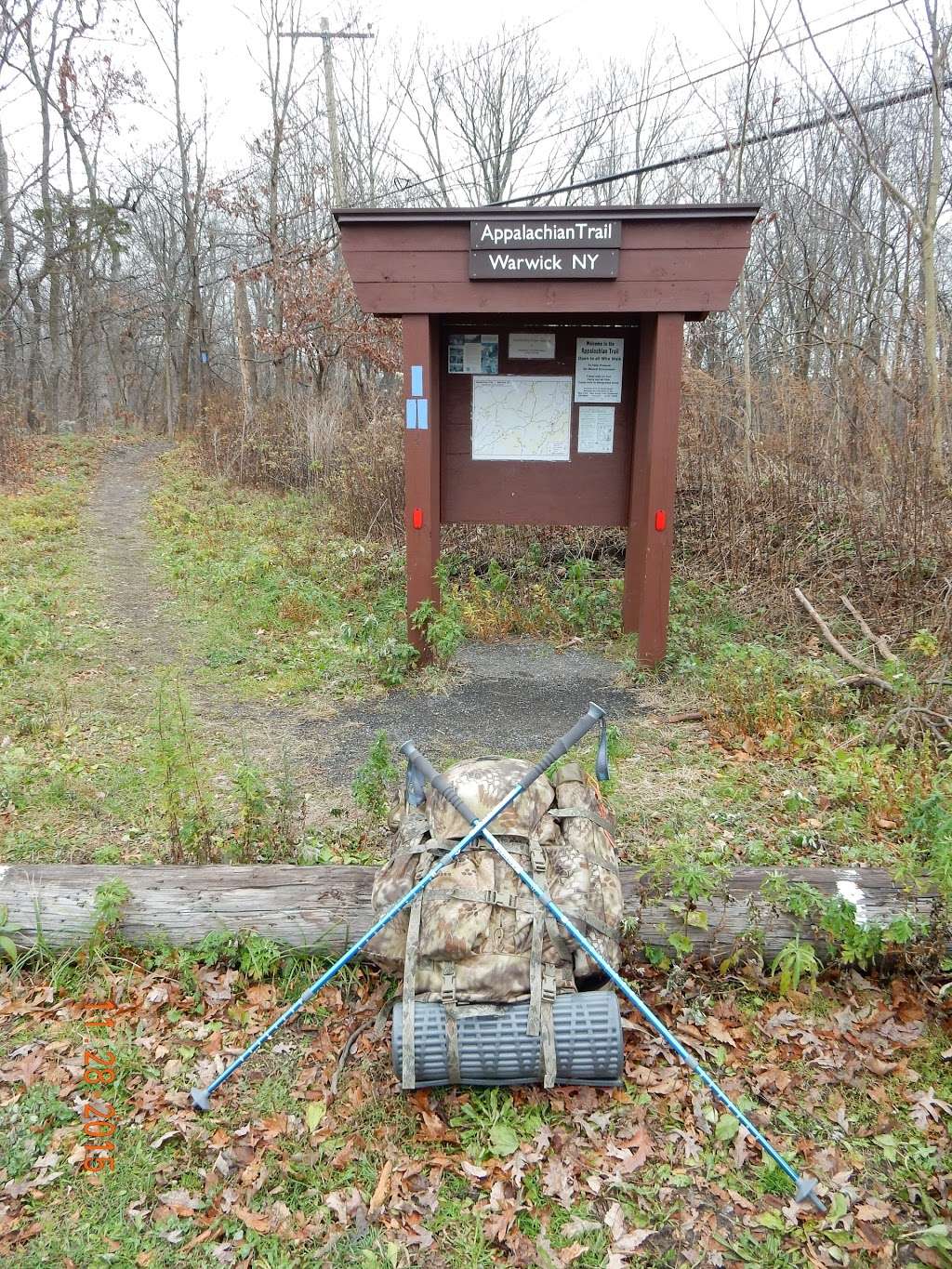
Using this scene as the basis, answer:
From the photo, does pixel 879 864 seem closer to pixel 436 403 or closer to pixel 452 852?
pixel 452 852

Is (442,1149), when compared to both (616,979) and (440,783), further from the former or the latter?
(440,783)

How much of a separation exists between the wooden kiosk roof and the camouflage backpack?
3913 mm

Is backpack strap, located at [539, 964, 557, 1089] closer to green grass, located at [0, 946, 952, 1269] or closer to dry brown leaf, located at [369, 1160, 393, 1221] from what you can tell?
green grass, located at [0, 946, 952, 1269]

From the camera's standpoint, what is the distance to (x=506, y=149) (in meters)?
21.2

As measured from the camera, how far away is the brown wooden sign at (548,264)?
5.71 meters

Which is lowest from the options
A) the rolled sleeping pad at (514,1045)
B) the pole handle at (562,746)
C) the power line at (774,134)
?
the rolled sleeping pad at (514,1045)

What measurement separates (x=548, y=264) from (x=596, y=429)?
1509mm

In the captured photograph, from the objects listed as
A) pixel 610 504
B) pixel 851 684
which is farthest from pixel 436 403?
pixel 851 684

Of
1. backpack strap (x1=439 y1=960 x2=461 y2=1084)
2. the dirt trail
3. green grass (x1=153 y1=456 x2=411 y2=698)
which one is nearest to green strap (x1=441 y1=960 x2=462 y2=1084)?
backpack strap (x1=439 y1=960 x2=461 y2=1084)

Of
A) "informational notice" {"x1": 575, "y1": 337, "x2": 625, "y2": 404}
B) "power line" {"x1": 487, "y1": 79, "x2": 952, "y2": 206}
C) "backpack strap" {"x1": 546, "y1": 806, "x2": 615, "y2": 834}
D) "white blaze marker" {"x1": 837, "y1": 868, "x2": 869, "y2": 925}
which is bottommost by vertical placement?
"white blaze marker" {"x1": 837, "y1": 868, "x2": 869, "y2": 925}

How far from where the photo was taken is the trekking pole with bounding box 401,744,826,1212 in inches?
94.5

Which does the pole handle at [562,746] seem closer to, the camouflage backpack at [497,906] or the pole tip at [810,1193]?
the camouflage backpack at [497,906]

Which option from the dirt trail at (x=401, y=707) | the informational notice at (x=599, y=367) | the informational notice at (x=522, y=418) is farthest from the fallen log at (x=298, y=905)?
the informational notice at (x=599, y=367)
